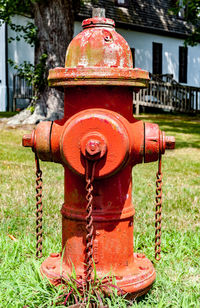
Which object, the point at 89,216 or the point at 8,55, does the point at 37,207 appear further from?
the point at 8,55

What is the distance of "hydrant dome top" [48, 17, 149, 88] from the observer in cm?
216

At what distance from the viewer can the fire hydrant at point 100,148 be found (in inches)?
85.4

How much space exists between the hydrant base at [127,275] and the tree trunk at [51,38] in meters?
9.35

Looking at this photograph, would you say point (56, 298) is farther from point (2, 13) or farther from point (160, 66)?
point (160, 66)

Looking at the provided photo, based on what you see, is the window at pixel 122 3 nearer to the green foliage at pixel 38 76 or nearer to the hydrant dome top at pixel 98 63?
the green foliage at pixel 38 76

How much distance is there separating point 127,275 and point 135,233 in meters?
1.07

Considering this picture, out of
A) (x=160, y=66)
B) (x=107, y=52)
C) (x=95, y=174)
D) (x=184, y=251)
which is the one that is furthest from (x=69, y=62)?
(x=160, y=66)

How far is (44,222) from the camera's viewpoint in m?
3.58

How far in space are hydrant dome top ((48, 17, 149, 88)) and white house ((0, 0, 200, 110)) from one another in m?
18.2

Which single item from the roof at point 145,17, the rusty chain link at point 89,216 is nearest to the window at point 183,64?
the roof at point 145,17

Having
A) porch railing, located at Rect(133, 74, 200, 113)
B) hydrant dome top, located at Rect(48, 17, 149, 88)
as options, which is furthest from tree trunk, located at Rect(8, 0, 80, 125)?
hydrant dome top, located at Rect(48, 17, 149, 88)

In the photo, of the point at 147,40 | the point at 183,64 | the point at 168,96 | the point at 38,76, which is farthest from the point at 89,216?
the point at 183,64

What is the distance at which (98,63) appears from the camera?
7.34ft

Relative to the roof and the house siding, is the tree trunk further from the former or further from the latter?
the house siding
